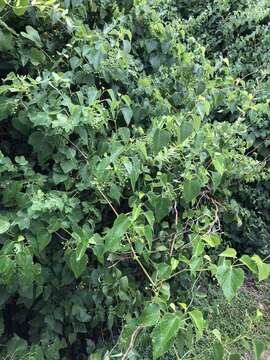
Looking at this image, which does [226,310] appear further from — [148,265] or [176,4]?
[176,4]

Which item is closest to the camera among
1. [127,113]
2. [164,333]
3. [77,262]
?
[164,333]

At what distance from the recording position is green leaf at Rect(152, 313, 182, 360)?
4.03 feet

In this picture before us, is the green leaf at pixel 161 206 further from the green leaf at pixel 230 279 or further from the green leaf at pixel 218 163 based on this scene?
the green leaf at pixel 230 279

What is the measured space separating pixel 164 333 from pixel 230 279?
0.78ft

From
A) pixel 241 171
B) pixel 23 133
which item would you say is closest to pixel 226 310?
pixel 241 171

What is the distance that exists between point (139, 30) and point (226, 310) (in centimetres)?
193

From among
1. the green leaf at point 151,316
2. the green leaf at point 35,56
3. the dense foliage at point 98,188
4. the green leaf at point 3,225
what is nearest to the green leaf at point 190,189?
the dense foliage at point 98,188

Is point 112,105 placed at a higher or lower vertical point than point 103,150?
higher

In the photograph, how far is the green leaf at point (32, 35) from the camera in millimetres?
1812

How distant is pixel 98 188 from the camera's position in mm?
1730

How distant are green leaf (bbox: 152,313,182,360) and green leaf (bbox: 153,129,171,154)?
663 millimetres

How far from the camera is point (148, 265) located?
1.85 metres

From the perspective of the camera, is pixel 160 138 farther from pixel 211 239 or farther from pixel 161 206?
pixel 211 239

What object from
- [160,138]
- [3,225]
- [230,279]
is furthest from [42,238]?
[230,279]
